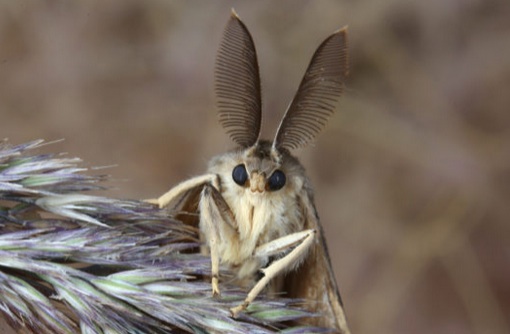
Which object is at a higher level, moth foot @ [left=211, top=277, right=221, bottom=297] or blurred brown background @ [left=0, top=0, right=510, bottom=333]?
blurred brown background @ [left=0, top=0, right=510, bottom=333]

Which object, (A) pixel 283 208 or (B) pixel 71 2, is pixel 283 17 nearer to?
(B) pixel 71 2

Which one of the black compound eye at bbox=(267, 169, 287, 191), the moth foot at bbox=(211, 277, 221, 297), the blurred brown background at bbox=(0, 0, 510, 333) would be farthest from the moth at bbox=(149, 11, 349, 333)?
the blurred brown background at bbox=(0, 0, 510, 333)

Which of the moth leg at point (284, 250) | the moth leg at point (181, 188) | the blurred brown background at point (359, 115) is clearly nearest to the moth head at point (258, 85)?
the moth leg at point (181, 188)

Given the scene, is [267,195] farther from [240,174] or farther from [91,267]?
[91,267]

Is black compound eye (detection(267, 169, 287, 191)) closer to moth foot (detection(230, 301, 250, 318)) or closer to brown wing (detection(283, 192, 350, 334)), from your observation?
brown wing (detection(283, 192, 350, 334))

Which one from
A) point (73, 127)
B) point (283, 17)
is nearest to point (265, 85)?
point (283, 17)

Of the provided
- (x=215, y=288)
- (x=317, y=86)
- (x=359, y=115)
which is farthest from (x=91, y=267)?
(x=359, y=115)
